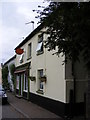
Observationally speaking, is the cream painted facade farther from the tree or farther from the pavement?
the tree

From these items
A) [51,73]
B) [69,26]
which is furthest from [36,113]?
[69,26]

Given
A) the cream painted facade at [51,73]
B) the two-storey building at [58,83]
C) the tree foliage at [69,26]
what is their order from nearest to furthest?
the tree foliage at [69,26]
the two-storey building at [58,83]
the cream painted facade at [51,73]

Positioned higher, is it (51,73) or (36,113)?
(51,73)

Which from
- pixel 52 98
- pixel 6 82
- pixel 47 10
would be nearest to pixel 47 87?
pixel 52 98

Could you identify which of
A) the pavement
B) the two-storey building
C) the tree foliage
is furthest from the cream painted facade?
the tree foliage

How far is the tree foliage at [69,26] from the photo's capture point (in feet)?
24.1

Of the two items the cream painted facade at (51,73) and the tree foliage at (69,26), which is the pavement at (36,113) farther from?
the tree foliage at (69,26)

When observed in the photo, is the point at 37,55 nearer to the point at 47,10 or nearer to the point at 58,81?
the point at 58,81

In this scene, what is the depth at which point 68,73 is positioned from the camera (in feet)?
42.0

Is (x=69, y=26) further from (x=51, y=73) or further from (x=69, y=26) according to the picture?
(x=51, y=73)

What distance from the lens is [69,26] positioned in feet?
24.9

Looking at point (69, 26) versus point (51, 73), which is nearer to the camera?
point (69, 26)

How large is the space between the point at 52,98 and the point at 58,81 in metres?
1.39

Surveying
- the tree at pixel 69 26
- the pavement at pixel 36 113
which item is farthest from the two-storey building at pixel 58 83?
the tree at pixel 69 26
